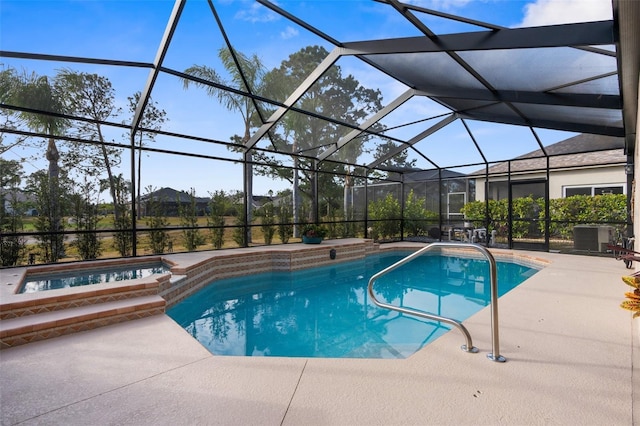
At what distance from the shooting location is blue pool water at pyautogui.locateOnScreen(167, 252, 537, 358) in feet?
13.2

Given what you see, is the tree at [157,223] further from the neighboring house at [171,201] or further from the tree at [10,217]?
the tree at [10,217]

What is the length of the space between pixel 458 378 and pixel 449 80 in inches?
249

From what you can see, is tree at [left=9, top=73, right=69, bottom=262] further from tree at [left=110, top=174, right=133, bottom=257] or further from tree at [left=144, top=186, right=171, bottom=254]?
tree at [left=144, top=186, right=171, bottom=254]

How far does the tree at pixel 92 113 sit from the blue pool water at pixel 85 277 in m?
2.20

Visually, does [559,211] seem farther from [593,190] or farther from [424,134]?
[424,134]

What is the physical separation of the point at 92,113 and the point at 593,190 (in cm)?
1763

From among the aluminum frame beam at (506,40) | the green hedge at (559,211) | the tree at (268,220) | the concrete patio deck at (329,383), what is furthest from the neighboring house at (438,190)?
the concrete patio deck at (329,383)

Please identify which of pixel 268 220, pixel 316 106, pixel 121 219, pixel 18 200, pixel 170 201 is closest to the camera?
pixel 18 200

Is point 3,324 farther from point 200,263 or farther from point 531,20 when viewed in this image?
point 531,20

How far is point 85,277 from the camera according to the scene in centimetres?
556

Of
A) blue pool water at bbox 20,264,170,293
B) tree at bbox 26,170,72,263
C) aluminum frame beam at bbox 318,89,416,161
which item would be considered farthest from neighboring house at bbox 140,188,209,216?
aluminum frame beam at bbox 318,89,416,161

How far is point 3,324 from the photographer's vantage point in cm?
319

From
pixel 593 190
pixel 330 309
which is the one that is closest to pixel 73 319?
pixel 330 309

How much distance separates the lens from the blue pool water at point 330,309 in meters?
4.03
